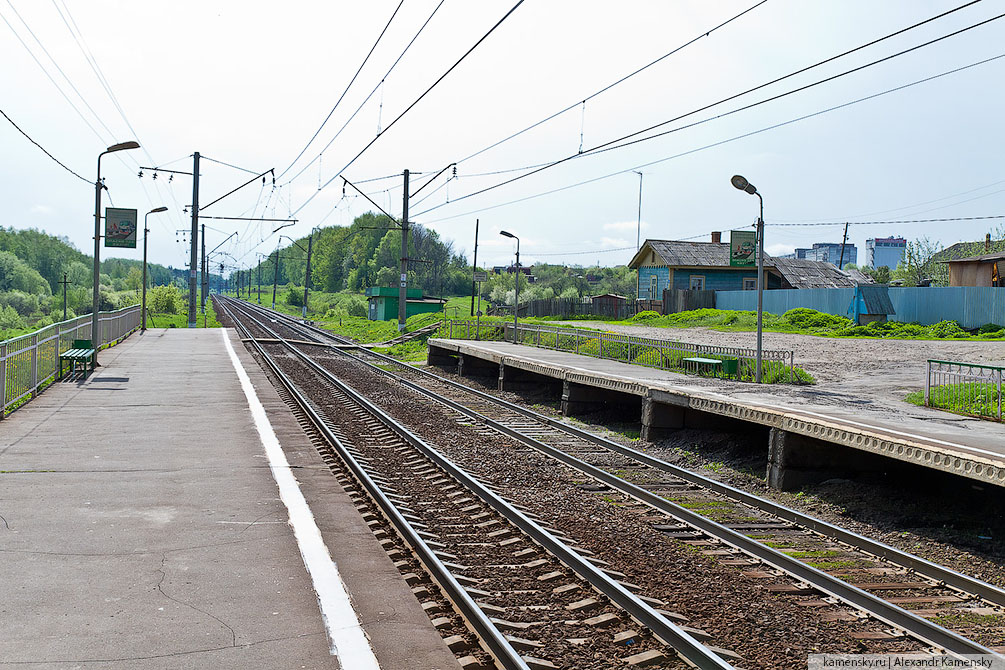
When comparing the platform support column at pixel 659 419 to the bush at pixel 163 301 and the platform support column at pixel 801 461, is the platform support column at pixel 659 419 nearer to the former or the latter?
the platform support column at pixel 801 461

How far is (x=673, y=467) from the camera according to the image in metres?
13.0

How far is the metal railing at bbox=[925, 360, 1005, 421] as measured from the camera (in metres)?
13.1

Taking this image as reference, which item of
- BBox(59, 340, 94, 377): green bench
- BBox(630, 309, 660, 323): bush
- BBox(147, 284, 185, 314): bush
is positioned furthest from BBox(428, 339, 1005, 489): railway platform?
BBox(147, 284, 185, 314): bush

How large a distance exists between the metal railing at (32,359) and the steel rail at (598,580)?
792 centimetres

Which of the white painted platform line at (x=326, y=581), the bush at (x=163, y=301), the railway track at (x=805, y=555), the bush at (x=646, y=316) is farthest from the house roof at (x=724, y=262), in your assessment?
the white painted platform line at (x=326, y=581)

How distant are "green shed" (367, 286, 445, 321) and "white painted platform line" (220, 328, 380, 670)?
2143 inches

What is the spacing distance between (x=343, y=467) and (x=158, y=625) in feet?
22.4

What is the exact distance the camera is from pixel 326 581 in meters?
6.85

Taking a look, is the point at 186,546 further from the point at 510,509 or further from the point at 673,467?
the point at 673,467

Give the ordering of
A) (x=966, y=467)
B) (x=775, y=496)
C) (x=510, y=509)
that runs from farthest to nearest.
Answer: (x=775, y=496)
(x=510, y=509)
(x=966, y=467)

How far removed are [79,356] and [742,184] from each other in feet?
55.8

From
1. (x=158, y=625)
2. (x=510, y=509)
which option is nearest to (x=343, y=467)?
(x=510, y=509)

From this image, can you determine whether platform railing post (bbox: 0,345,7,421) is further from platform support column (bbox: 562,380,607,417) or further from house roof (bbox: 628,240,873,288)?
house roof (bbox: 628,240,873,288)

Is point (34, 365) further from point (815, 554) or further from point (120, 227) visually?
point (815, 554)
